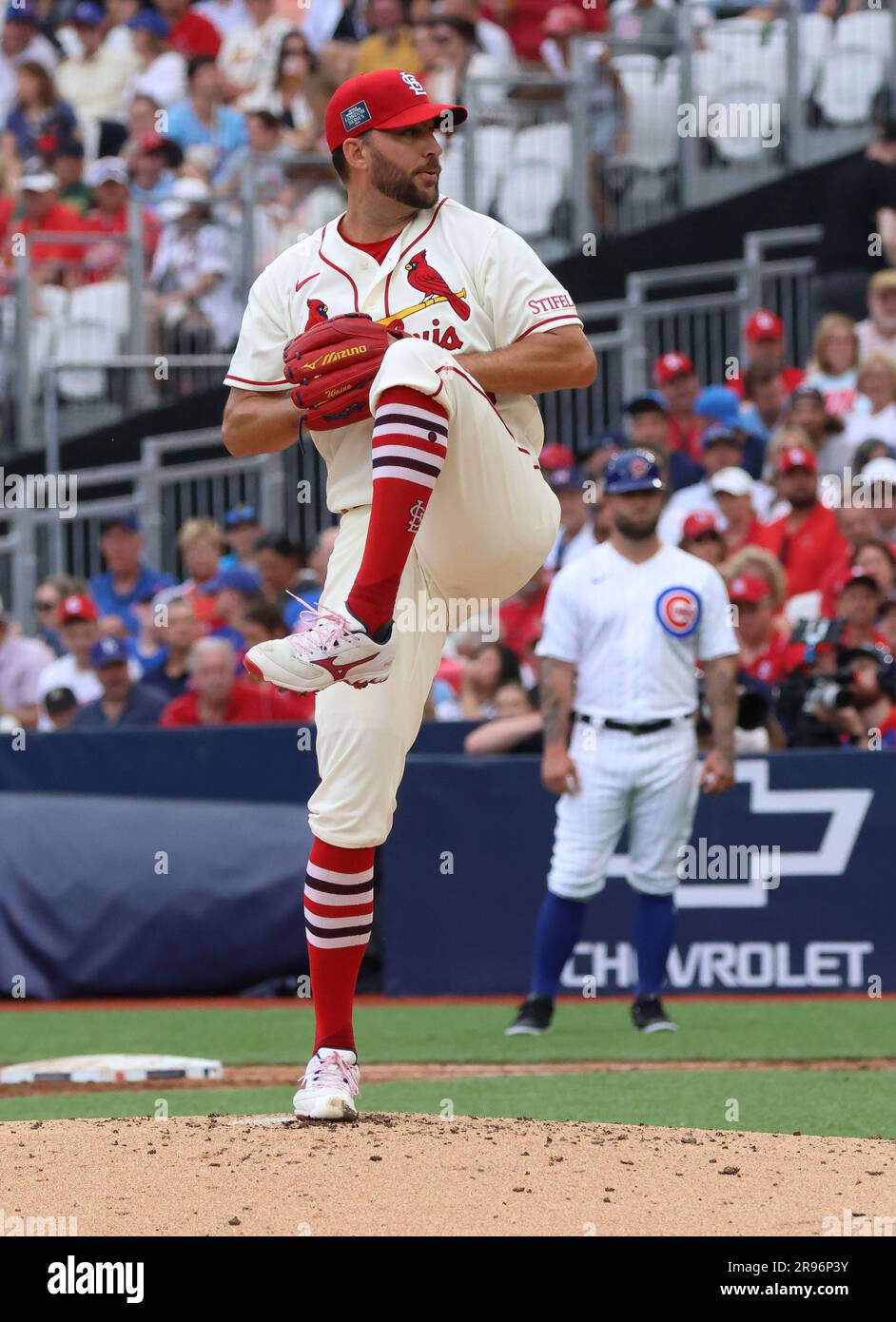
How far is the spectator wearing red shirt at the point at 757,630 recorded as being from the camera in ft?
34.9

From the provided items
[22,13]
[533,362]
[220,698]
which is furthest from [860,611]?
[22,13]

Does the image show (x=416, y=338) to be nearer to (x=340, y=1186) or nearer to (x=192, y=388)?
(x=340, y=1186)

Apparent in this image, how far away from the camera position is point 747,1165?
482 centimetres

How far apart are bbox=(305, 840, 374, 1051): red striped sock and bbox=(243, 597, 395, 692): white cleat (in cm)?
62

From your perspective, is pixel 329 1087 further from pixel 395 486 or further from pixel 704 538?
pixel 704 538

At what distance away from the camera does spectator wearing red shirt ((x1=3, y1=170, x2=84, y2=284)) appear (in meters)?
15.8

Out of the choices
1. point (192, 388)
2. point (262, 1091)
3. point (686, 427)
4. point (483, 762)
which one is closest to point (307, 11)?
point (192, 388)

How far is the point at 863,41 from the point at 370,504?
11.3m

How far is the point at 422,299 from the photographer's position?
531cm

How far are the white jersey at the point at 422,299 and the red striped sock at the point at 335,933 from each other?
3.02ft

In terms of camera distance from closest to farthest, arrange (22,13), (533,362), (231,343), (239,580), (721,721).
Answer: (533,362) → (721,721) → (239,580) → (231,343) → (22,13)

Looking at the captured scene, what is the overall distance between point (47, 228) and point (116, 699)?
5.74 meters

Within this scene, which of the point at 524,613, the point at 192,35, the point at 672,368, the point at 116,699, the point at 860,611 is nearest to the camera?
the point at 860,611

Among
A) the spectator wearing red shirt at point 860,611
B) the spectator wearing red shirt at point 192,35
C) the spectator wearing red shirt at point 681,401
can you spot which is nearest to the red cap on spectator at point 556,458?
the spectator wearing red shirt at point 681,401
